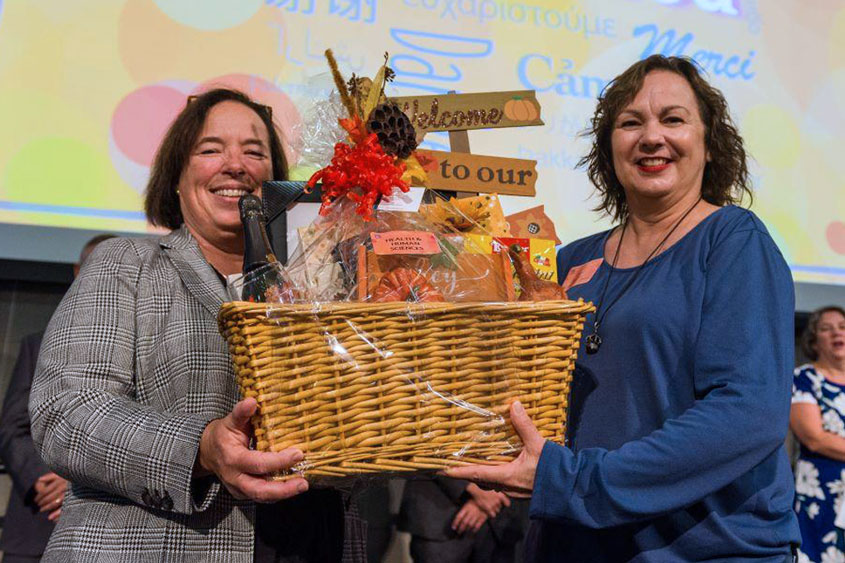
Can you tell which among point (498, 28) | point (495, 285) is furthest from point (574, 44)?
point (495, 285)

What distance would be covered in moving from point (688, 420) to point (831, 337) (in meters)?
2.41

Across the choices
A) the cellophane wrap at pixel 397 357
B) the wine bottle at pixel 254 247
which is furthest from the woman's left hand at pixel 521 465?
the wine bottle at pixel 254 247

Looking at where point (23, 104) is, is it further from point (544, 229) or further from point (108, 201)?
point (544, 229)

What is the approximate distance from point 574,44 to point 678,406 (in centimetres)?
220

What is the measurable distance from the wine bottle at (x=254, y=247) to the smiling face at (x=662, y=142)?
1.84 feet

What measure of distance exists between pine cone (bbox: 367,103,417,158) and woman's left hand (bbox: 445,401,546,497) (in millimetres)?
404

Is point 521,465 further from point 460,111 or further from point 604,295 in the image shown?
point 460,111

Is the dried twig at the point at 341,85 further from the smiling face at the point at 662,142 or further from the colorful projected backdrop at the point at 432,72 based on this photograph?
the colorful projected backdrop at the point at 432,72

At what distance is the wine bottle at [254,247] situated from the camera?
3.49 feet

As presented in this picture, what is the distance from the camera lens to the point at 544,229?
52.6 inches

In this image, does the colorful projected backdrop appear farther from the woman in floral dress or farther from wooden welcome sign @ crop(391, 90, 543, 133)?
wooden welcome sign @ crop(391, 90, 543, 133)

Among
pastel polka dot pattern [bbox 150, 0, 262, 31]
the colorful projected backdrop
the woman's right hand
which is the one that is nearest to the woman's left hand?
the woman's right hand

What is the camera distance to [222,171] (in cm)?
140

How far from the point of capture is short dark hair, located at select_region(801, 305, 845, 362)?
3.20m
